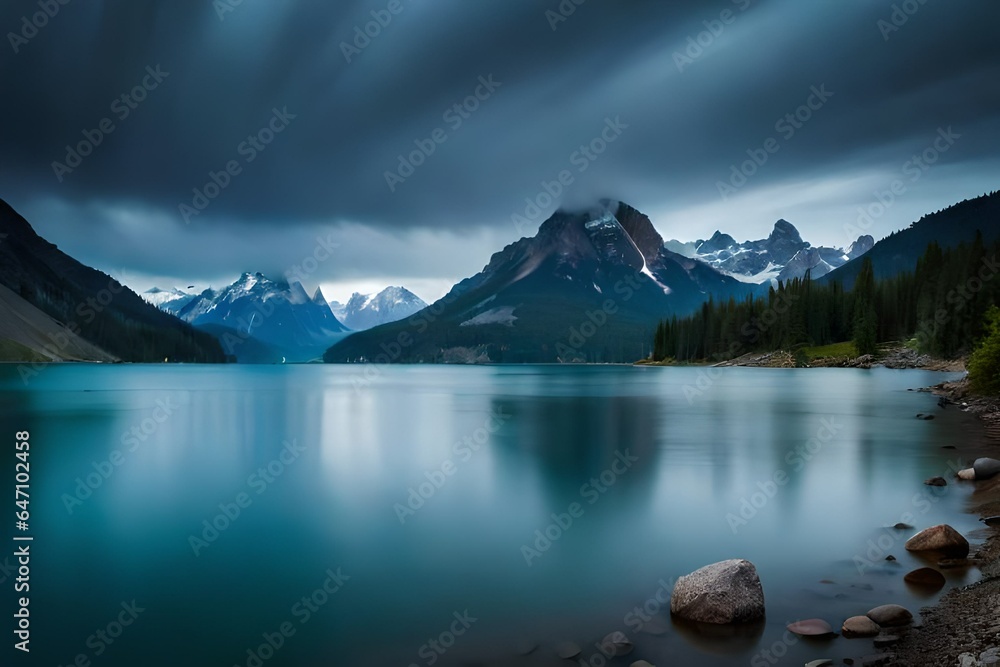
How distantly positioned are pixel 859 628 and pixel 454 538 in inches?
492

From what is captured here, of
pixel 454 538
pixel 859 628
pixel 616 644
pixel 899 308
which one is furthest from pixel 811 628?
pixel 899 308

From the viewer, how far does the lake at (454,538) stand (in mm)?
13055

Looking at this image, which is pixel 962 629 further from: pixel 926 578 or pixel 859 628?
pixel 926 578

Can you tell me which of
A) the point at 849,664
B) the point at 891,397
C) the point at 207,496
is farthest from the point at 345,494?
the point at 891,397

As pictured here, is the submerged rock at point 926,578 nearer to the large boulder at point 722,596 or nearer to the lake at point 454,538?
the lake at point 454,538

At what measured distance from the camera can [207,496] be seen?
27.7 meters

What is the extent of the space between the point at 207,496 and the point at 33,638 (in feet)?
48.9

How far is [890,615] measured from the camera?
1284 centimetres

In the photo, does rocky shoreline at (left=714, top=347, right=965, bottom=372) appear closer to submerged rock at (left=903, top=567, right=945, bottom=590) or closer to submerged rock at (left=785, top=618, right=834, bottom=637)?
submerged rock at (left=903, top=567, right=945, bottom=590)

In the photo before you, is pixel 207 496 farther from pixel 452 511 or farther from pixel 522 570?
pixel 522 570

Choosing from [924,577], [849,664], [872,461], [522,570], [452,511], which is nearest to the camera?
[849,664]

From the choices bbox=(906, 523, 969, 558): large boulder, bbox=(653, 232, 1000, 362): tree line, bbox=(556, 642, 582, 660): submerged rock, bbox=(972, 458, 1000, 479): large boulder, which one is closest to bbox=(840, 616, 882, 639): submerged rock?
bbox=(556, 642, 582, 660): submerged rock

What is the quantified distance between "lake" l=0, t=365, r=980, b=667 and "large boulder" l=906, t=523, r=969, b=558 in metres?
0.86

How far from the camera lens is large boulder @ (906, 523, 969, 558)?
1727 centimetres
